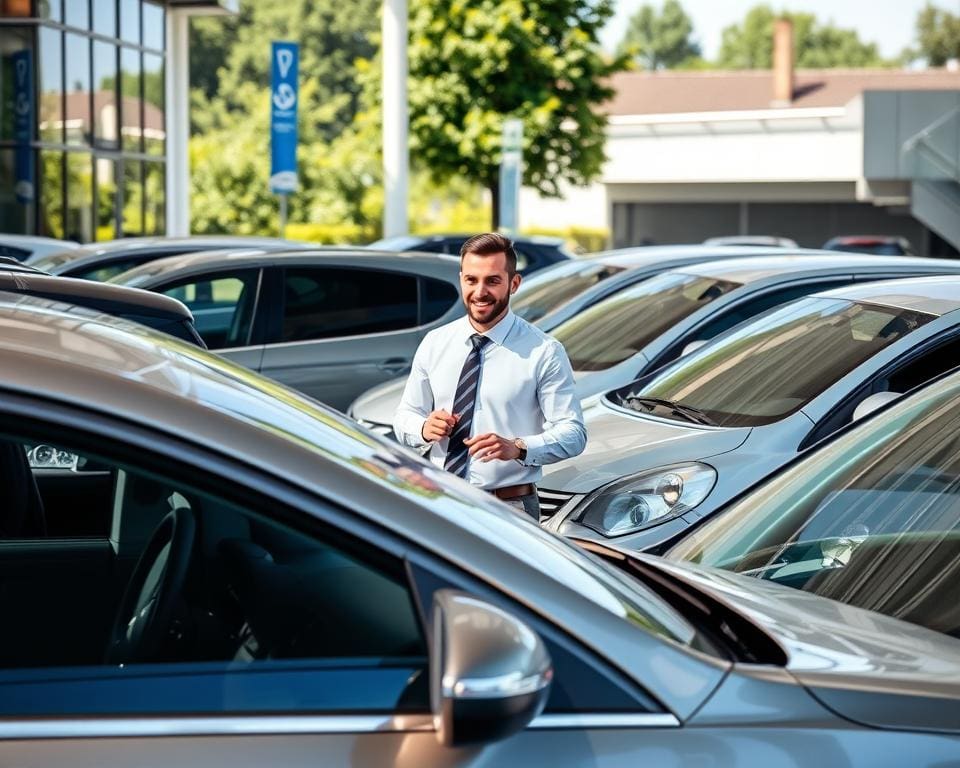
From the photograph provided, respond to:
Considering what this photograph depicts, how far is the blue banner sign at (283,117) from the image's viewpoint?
2047 cm

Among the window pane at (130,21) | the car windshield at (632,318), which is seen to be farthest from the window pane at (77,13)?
the car windshield at (632,318)

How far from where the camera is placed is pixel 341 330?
Answer: 9.67m

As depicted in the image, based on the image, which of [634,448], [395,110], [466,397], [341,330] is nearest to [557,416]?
[466,397]

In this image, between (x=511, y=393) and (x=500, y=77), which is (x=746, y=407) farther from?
(x=500, y=77)

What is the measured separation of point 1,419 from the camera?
211 cm

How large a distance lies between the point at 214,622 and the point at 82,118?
2582 cm

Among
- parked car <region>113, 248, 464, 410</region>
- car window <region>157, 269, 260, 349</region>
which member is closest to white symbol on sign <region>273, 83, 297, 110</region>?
parked car <region>113, 248, 464, 410</region>

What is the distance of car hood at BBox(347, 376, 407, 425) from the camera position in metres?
7.71

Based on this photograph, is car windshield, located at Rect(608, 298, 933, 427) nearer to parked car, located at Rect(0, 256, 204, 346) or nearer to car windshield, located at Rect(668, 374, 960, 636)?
car windshield, located at Rect(668, 374, 960, 636)

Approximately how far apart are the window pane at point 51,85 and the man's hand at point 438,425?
2149cm

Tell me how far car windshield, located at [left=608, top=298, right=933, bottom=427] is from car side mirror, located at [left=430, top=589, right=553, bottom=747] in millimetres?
4061

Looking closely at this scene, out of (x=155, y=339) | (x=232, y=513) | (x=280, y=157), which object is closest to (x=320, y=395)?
(x=155, y=339)

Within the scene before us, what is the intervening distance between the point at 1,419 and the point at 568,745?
86 cm

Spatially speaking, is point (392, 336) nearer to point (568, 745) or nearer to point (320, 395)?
point (320, 395)
